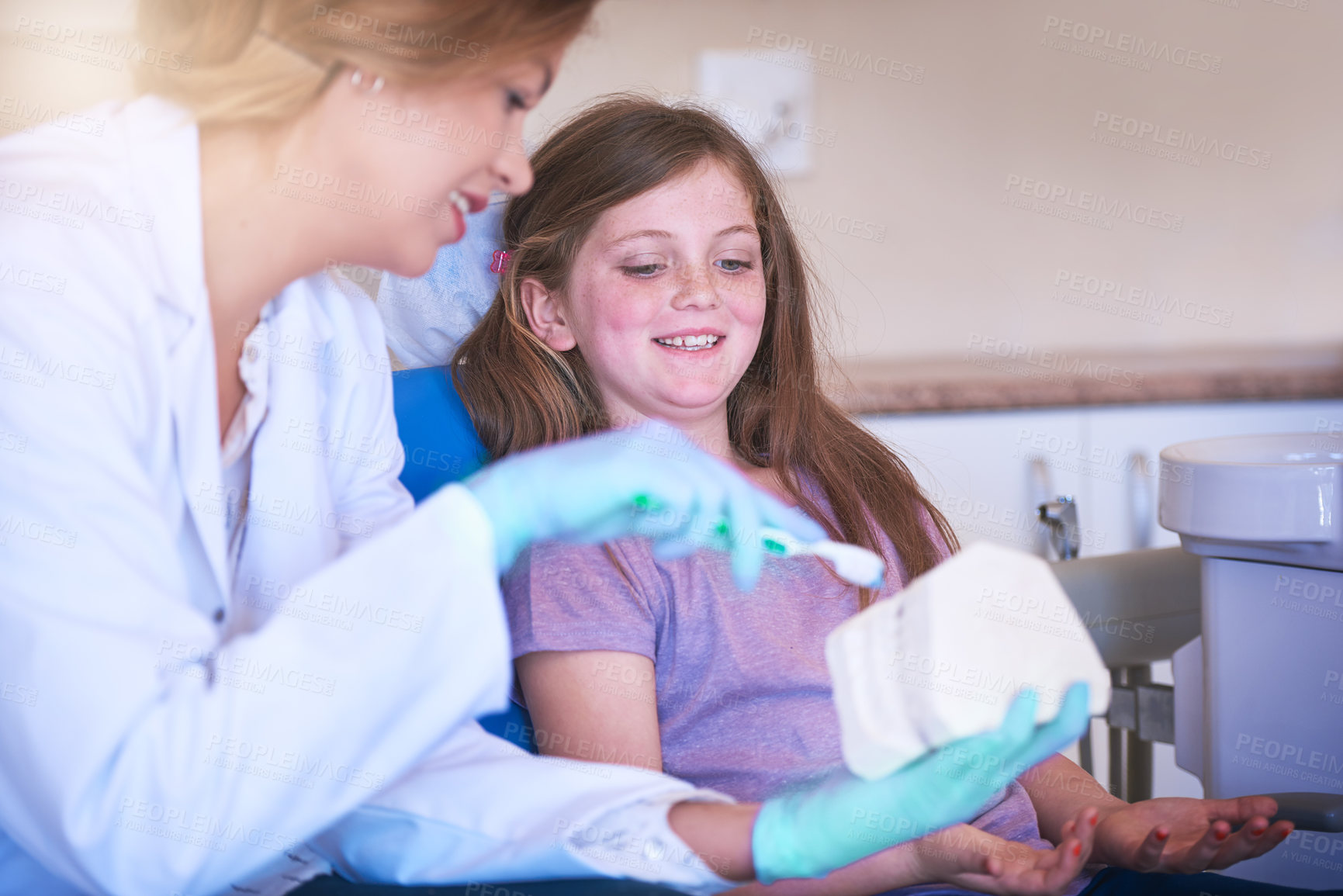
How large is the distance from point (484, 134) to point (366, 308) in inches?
13.8

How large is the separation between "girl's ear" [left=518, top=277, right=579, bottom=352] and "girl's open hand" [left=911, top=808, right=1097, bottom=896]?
0.68 m

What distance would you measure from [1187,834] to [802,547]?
579mm

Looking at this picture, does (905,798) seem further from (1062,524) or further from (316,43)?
(1062,524)

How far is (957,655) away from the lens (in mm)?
700

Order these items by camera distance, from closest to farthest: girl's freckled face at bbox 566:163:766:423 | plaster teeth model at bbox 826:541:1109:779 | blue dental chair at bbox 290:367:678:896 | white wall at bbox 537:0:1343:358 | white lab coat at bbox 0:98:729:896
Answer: white lab coat at bbox 0:98:729:896 < plaster teeth model at bbox 826:541:1109:779 < blue dental chair at bbox 290:367:678:896 < girl's freckled face at bbox 566:163:766:423 < white wall at bbox 537:0:1343:358

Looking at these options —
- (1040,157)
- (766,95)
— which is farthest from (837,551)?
(1040,157)

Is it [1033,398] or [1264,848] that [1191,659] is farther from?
[1033,398]

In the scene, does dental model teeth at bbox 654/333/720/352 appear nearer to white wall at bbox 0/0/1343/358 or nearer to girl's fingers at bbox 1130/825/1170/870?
girl's fingers at bbox 1130/825/1170/870

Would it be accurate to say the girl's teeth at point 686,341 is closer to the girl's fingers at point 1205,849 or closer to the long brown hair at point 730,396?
the long brown hair at point 730,396

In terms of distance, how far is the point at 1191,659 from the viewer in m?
1.28

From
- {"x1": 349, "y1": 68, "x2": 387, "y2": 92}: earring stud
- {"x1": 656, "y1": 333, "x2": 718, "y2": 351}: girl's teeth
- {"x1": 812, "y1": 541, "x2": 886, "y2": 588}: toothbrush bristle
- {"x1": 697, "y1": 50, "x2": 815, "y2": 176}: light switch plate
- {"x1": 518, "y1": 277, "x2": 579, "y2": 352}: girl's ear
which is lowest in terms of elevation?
{"x1": 812, "y1": 541, "x2": 886, "y2": 588}: toothbrush bristle

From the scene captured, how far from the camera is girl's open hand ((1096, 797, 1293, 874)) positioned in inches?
38.1

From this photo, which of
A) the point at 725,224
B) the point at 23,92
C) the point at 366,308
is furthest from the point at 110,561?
the point at 23,92

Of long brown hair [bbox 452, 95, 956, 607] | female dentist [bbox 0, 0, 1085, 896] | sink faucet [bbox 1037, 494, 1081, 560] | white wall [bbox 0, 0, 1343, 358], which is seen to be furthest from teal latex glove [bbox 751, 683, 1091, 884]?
white wall [bbox 0, 0, 1343, 358]
